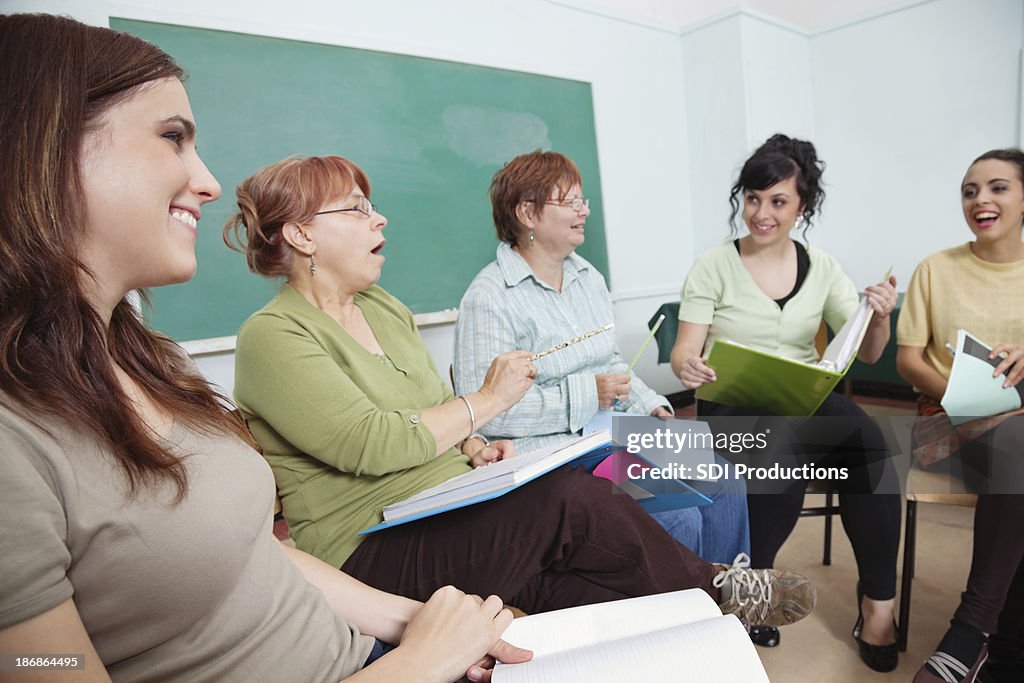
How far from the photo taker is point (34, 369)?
0.58 metres

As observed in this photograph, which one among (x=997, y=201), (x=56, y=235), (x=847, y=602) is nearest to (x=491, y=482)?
(x=56, y=235)

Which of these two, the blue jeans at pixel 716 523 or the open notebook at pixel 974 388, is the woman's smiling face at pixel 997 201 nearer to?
the open notebook at pixel 974 388

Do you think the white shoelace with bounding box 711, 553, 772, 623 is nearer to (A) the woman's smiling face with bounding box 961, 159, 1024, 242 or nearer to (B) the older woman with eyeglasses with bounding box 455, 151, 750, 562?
(B) the older woman with eyeglasses with bounding box 455, 151, 750, 562

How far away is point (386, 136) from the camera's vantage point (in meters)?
2.86

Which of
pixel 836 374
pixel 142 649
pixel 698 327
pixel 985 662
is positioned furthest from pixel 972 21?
pixel 142 649

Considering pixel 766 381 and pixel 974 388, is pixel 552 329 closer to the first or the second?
A: pixel 766 381

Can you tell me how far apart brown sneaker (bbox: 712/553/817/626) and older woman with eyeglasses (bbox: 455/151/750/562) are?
0.21 metres

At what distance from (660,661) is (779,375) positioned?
92 cm

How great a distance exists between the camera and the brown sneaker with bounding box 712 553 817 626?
1.25 metres

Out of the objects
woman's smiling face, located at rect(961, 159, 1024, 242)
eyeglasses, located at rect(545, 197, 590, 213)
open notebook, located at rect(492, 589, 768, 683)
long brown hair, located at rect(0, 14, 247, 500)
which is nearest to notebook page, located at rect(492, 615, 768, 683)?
open notebook, located at rect(492, 589, 768, 683)

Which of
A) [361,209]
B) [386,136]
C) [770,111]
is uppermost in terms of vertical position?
[770,111]

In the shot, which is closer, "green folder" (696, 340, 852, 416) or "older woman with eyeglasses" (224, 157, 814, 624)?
"older woman with eyeglasses" (224, 157, 814, 624)

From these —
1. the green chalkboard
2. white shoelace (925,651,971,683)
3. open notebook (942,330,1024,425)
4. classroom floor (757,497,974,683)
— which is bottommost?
classroom floor (757,497,974,683)

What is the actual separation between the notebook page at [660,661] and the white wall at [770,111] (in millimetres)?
3005
